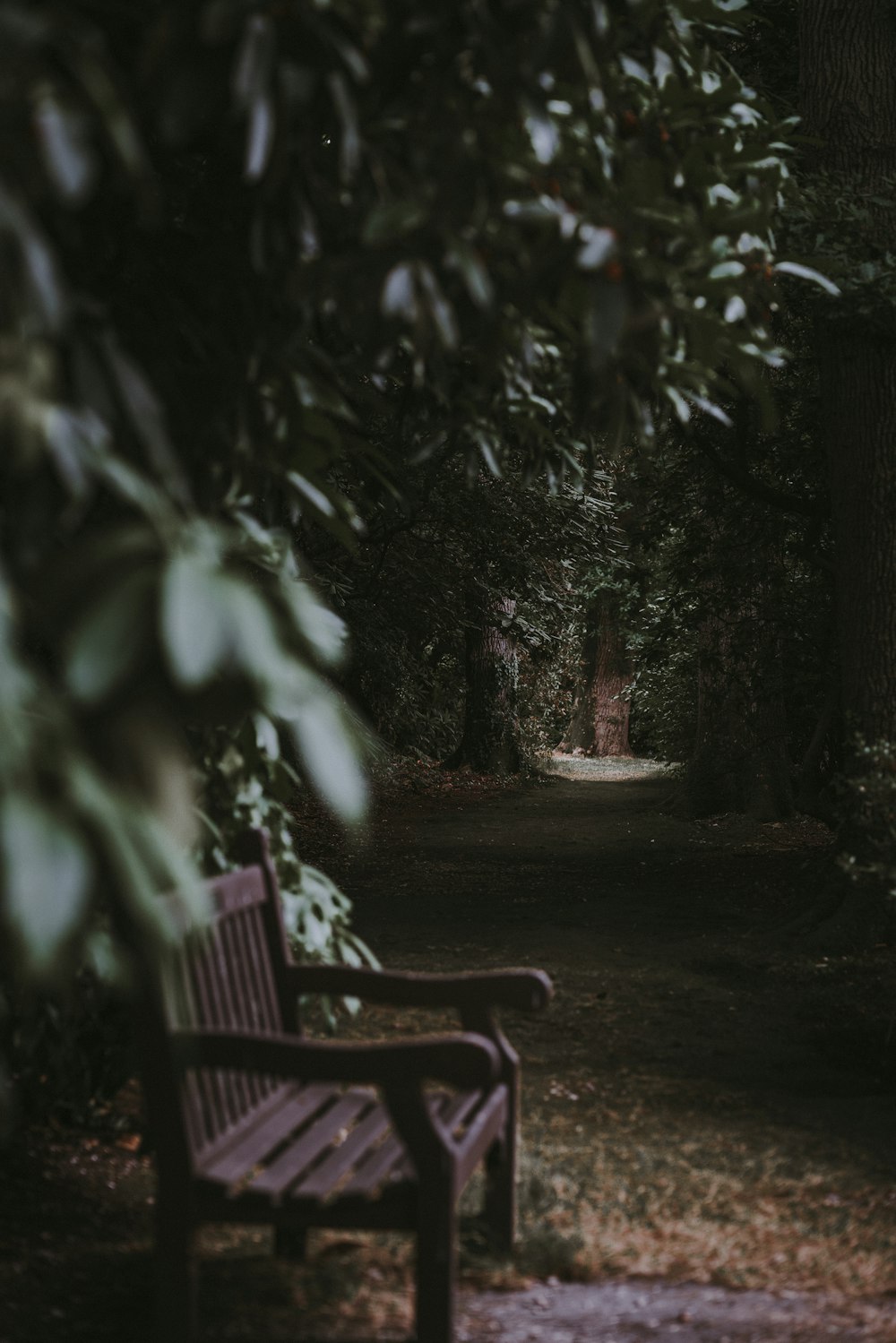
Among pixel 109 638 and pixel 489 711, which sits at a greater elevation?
pixel 109 638

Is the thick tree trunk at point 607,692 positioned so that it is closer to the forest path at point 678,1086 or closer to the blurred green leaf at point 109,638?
the forest path at point 678,1086

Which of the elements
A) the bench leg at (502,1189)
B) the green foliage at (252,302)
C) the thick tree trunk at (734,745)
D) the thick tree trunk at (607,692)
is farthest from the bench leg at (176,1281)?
the thick tree trunk at (607,692)

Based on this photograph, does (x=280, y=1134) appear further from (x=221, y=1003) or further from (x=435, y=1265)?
(x=435, y=1265)

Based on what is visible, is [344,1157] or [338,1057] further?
[344,1157]

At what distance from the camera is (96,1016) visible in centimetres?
437

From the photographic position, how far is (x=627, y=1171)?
15.9ft

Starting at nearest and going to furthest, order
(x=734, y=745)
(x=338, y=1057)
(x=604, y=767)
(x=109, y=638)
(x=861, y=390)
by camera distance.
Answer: (x=109, y=638), (x=338, y=1057), (x=861, y=390), (x=734, y=745), (x=604, y=767)

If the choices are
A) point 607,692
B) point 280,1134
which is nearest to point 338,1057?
point 280,1134

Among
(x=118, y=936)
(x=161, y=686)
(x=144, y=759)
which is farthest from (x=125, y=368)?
(x=118, y=936)

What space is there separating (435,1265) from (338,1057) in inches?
20.0

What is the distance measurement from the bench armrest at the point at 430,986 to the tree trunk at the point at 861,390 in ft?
17.3

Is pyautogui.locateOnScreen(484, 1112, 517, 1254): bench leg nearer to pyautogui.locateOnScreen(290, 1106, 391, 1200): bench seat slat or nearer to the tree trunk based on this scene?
pyautogui.locateOnScreen(290, 1106, 391, 1200): bench seat slat

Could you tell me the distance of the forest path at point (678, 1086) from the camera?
3732 millimetres

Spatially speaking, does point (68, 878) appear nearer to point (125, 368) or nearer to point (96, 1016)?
point (125, 368)
